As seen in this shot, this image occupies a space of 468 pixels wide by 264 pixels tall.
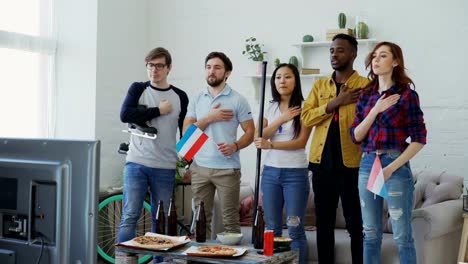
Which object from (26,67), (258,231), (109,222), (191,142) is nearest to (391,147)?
(258,231)

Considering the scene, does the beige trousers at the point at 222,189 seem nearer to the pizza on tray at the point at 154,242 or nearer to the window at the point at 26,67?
the pizza on tray at the point at 154,242

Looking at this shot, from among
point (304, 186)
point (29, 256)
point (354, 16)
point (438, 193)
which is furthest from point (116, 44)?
point (29, 256)

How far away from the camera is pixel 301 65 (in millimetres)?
5199

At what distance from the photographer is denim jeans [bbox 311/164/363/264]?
3.38 metres

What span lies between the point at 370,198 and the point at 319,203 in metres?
0.40

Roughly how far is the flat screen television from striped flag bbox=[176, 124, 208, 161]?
7.65ft

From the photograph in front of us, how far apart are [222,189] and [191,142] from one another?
1.15 feet

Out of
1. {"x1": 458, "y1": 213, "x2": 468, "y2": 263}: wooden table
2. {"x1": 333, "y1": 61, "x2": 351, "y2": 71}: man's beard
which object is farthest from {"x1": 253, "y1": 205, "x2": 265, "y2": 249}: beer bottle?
{"x1": 458, "y1": 213, "x2": 468, "y2": 263}: wooden table

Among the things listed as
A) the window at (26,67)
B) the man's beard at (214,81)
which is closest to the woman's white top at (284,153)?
the man's beard at (214,81)

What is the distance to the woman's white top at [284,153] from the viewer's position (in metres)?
3.60

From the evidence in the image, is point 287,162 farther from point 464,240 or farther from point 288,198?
point 464,240

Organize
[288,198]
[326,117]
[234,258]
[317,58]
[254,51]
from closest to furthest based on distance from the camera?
[234,258], [326,117], [288,198], [317,58], [254,51]

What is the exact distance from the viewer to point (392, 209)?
10.2ft

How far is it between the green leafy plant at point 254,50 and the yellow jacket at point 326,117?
1814 millimetres
